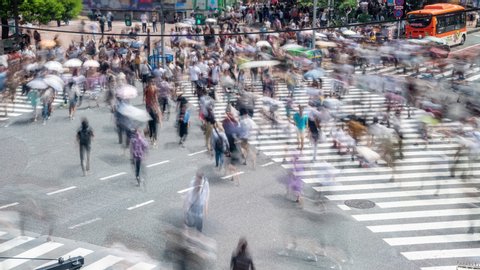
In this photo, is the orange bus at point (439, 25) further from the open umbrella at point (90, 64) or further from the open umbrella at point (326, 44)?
the open umbrella at point (90, 64)

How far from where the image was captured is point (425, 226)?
14133mm

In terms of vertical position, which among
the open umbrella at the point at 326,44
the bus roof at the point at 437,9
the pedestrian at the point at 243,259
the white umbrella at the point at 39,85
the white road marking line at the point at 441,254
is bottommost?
the white road marking line at the point at 441,254

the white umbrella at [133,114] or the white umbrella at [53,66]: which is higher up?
the white umbrella at [53,66]

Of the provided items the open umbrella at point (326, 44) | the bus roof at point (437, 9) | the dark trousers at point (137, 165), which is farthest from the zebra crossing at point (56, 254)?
the bus roof at point (437, 9)

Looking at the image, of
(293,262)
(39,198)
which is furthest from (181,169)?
(293,262)

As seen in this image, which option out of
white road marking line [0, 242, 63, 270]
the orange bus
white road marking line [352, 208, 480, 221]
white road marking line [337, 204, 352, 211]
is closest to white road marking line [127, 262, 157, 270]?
white road marking line [0, 242, 63, 270]

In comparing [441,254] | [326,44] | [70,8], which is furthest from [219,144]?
[70,8]

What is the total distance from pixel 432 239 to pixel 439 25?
1177 inches

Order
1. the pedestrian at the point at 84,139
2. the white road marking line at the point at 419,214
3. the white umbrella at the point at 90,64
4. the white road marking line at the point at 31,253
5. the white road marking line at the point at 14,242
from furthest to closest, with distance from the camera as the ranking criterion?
the white umbrella at the point at 90,64, the pedestrian at the point at 84,139, the white road marking line at the point at 419,214, the white road marking line at the point at 14,242, the white road marking line at the point at 31,253

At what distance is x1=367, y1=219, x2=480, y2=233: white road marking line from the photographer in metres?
13.9

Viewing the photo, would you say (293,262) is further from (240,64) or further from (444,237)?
(240,64)

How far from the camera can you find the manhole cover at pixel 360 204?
50.2 feet

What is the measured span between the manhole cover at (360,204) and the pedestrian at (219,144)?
3833 millimetres

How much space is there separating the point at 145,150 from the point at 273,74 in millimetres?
13522
